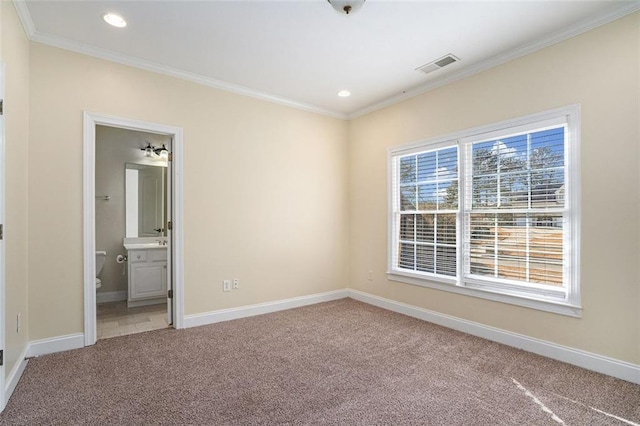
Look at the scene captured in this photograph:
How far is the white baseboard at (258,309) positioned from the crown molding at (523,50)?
2884 mm

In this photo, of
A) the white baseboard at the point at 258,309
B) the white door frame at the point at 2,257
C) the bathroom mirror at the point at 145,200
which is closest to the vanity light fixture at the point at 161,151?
the bathroom mirror at the point at 145,200

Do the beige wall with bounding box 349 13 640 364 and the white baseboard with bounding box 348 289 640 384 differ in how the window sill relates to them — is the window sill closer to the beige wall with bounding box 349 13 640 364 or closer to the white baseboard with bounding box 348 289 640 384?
the beige wall with bounding box 349 13 640 364

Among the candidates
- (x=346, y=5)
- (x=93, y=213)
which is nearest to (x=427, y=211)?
(x=346, y=5)

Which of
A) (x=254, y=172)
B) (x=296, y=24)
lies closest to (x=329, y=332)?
(x=254, y=172)

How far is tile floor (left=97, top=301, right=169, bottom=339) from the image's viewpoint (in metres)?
3.63

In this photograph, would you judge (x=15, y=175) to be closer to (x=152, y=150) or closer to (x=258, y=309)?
(x=258, y=309)

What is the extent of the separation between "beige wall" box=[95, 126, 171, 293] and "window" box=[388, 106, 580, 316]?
3.95 meters

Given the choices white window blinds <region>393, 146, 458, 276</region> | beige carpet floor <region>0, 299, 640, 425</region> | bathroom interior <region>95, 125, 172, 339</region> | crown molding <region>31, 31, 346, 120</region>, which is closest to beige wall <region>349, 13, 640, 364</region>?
beige carpet floor <region>0, 299, 640, 425</region>

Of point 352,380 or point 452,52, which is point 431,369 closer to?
point 352,380

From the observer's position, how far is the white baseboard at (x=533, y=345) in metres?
2.57

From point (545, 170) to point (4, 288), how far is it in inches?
169

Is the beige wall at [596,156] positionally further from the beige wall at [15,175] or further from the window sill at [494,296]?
the beige wall at [15,175]

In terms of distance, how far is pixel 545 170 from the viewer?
3031 mm

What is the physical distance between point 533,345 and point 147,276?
476 cm
